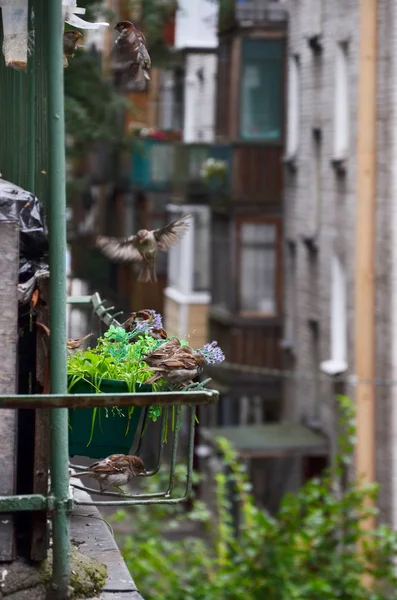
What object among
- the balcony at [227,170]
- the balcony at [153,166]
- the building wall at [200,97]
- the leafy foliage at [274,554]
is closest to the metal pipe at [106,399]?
the leafy foliage at [274,554]

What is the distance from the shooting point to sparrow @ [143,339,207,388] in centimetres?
452

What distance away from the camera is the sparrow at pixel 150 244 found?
249 inches

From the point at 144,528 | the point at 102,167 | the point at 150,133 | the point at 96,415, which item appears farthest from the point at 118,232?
the point at 96,415

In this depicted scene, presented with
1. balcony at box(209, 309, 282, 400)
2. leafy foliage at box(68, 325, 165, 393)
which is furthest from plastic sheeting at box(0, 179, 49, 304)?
balcony at box(209, 309, 282, 400)

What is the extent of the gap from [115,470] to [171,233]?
5.62 ft

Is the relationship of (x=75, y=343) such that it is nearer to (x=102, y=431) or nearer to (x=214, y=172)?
(x=102, y=431)

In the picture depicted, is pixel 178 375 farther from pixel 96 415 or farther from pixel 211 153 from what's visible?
pixel 211 153

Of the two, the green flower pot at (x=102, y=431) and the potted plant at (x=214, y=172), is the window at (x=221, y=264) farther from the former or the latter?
the green flower pot at (x=102, y=431)

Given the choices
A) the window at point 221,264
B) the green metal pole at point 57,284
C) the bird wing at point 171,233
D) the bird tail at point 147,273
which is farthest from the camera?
the window at point 221,264

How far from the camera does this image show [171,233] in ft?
20.7

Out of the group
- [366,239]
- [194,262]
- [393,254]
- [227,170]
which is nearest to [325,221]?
[366,239]

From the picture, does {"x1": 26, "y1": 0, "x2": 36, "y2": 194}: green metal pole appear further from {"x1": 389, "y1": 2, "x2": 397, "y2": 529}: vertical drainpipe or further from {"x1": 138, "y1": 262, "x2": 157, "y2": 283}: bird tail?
{"x1": 389, "y1": 2, "x2": 397, "y2": 529}: vertical drainpipe

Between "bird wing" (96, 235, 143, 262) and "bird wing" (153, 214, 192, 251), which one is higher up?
"bird wing" (153, 214, 192, 251)

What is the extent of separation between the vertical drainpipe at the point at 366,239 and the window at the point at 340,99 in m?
1.45
